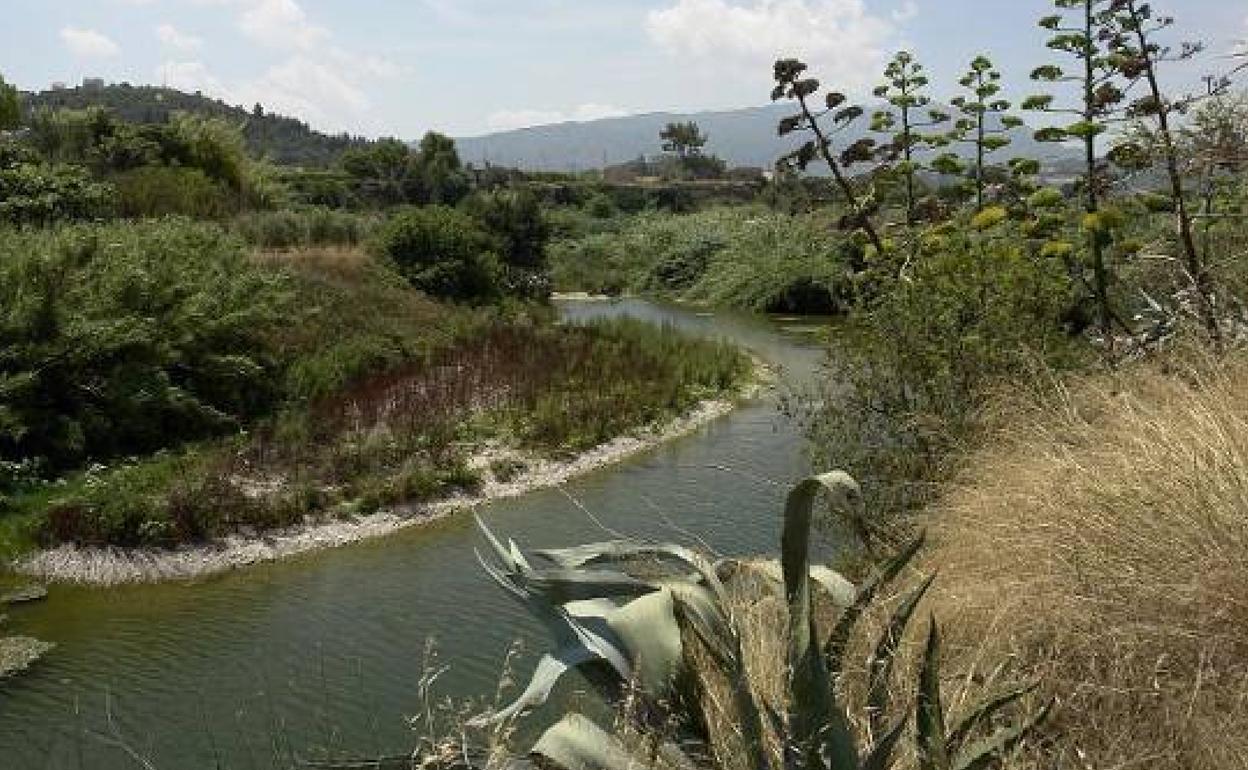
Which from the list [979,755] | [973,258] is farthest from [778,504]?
[979,755]

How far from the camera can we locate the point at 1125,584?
346 cm

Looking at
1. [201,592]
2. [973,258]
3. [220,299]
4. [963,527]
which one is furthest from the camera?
[220,299]

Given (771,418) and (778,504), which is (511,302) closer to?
(771,418)

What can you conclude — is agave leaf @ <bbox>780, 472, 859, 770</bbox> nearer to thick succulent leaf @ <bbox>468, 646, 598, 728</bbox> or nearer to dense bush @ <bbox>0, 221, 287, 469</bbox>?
thick succulent leaf @ <bbox>468, 646, 598, 728</bbox>

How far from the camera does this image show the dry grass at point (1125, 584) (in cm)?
316

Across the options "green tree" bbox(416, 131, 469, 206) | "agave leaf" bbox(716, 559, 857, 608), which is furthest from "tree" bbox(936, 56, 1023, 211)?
"green tree" bbox(416, 131, 469, 206)

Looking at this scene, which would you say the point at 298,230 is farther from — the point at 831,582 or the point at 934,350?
the point at 831,582

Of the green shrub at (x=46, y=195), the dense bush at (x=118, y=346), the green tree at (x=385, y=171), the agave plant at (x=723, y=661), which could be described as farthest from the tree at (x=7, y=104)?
the agave plant at (x=723, y=661)

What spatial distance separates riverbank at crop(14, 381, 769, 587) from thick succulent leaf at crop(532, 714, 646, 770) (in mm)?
9066

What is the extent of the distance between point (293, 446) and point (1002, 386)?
32.8 feet

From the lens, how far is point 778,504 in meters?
12.6

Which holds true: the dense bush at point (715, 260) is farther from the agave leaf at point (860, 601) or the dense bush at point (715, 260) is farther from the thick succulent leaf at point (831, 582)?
the agave leaf at point (860, 601)

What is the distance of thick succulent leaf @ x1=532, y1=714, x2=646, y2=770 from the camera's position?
285cm

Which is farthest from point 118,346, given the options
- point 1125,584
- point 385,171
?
point 385,171
